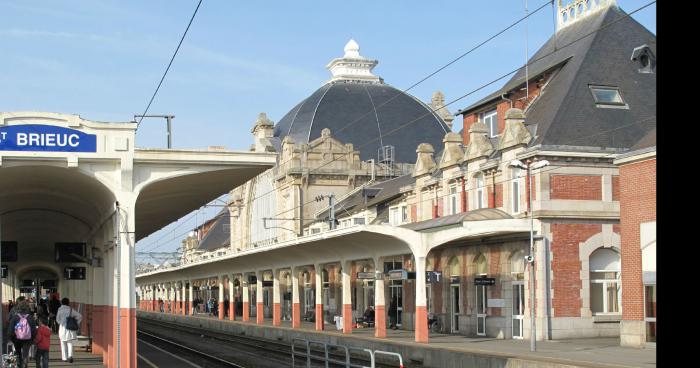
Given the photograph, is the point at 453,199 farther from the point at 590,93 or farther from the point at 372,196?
the point at 372,196

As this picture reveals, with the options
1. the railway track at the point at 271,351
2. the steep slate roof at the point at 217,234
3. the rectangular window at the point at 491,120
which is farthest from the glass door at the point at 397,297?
the steep slate roof at the point at 217,234

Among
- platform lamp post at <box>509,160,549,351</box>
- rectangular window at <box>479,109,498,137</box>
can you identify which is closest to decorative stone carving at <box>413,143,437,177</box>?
rectangular window at <box>479,109,498,137</box>

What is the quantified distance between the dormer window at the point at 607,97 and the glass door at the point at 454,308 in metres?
9.19

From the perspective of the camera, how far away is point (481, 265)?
36969 millimetres

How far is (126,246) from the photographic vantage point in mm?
17656

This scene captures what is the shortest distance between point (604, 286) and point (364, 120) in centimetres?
5304

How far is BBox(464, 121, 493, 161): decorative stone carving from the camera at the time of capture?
37.1 metres

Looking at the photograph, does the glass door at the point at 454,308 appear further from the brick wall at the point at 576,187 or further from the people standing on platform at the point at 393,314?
the brick wall at the point at 576,187

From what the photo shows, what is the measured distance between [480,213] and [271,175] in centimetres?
4753

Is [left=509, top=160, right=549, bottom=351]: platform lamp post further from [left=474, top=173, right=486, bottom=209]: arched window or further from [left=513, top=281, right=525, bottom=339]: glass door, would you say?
[left=474, top=173, right=486, bottom=209]: arched window

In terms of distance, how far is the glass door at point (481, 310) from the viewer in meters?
36.5

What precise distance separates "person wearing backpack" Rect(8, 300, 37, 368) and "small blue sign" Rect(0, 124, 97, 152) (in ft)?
10.7

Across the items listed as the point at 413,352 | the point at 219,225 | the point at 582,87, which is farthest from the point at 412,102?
the point at 413,352
